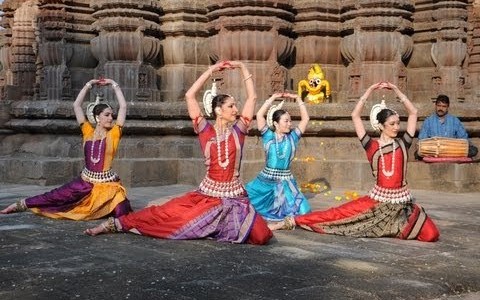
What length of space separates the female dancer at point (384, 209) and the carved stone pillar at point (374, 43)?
5.58 metres

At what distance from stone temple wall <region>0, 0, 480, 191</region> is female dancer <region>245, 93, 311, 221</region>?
246 cm

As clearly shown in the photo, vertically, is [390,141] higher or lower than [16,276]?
higher

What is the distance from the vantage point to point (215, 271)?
6184 mm

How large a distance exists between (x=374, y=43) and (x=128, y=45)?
4727 millimetres

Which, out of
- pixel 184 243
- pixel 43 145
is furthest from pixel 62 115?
pixel 184 243

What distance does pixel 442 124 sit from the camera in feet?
41.8

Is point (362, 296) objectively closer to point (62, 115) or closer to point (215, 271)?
point (215, 271)

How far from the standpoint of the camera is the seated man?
12.7m

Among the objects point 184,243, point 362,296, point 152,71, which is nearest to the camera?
point 362,296

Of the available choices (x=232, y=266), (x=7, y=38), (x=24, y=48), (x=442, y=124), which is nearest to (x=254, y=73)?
(x=442, y=124)

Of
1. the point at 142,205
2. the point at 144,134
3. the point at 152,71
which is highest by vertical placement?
the point at 152,71

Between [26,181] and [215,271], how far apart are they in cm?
768

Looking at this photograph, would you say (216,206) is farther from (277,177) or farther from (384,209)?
(277,177)

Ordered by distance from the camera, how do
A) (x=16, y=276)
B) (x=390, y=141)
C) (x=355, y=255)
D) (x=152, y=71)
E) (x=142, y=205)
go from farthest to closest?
(x=152, y=71), (x=142, y=205), (x=390, y=141), (x=355, y=255), (x=16, y=276)
